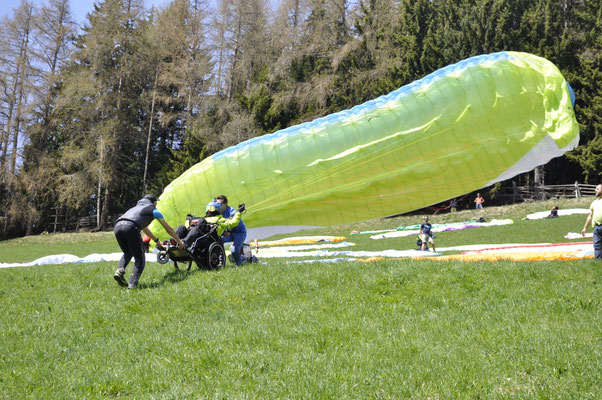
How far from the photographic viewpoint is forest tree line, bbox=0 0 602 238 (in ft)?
116

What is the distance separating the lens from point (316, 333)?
5.41 m

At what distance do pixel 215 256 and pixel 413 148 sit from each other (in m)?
4.71

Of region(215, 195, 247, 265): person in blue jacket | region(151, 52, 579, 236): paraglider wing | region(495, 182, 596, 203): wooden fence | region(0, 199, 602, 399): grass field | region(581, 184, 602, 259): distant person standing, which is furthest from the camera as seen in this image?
region(495, 182, 596, 203): wooden fence

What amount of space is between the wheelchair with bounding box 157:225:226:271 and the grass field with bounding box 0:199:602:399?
43 cm

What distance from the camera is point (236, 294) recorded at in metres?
7.26

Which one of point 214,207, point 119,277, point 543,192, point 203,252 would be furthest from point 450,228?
point 119,277

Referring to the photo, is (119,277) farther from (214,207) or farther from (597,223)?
(597,223)

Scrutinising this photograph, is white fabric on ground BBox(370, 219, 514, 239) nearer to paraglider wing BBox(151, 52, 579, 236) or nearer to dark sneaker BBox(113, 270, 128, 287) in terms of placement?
paraglider wing BBox(151, 52, 579, 236)

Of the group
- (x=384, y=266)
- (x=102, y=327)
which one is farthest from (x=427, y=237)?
(x=102, y=327)

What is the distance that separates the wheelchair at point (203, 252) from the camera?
913 cm

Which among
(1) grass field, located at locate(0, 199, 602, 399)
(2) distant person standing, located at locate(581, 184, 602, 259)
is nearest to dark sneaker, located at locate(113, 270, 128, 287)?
(1) grass field, located at locate(0, 199, 602, 399)

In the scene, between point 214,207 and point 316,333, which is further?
point 214,207

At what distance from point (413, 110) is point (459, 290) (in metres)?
5.32

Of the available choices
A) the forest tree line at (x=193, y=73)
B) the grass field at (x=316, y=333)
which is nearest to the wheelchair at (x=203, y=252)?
the grass field at (x=316, y=333)
